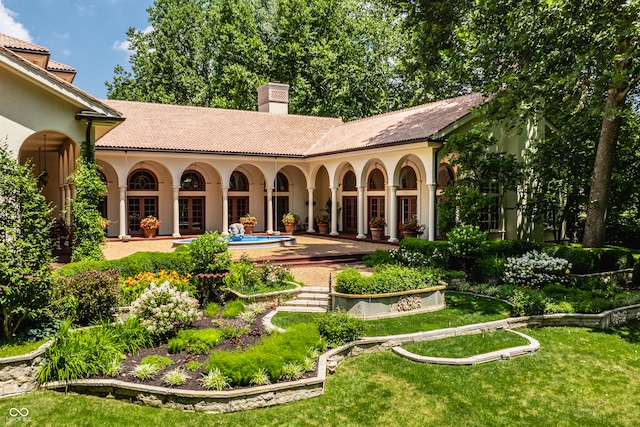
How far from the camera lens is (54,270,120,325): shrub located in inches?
381

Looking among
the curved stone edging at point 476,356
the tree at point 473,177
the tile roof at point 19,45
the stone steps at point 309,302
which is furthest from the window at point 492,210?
the tile roof at point 19,45

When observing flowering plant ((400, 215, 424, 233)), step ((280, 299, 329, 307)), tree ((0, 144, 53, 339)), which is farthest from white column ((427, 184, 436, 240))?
tree ((0, 144, 53, 339))

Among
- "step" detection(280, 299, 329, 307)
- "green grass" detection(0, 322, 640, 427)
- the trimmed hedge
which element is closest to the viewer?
"green grass" detection(0, 322, 640, 427)

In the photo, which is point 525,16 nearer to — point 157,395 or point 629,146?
point 629,146

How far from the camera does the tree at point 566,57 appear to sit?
522 inches

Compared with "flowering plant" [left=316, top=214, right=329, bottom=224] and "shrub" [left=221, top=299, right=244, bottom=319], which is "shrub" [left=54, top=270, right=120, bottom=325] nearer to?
"shrub" [left=221, top=299, right=244, bottom=319]

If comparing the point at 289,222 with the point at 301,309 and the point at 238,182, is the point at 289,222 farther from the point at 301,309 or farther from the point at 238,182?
the point at 301,309

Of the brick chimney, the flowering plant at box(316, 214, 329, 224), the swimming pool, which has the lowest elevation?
the swimming pool

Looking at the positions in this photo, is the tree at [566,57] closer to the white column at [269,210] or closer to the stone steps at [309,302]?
the stone steps at [309,302]

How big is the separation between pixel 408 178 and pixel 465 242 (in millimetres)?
9413

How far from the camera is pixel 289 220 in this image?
1048 inches

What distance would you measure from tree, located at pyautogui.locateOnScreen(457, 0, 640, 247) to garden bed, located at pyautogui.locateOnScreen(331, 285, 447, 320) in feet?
21.4

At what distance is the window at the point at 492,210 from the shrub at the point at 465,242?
524 centimetres

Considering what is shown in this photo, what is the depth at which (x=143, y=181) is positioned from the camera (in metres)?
24.9
